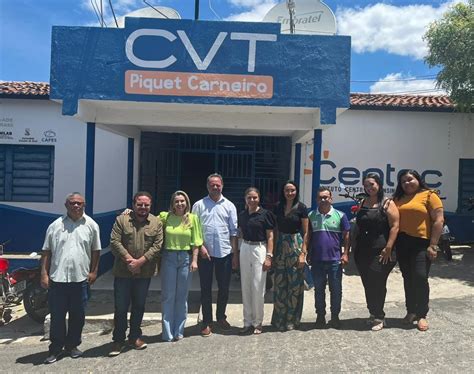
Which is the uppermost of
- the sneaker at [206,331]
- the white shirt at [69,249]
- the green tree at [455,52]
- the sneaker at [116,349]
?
the green tree at [455,52]

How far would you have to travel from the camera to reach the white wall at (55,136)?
32.0ft

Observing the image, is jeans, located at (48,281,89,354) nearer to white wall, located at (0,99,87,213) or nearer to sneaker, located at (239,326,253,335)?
sneaker, located at (239,326,253,335)

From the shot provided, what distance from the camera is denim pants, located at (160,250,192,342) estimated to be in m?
4.46

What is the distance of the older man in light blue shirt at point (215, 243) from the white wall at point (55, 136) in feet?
19.8

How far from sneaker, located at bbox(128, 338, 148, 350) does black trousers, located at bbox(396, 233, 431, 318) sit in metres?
2.83

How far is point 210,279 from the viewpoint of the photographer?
4.71 metres

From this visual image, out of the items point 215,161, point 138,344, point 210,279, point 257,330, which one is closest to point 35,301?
point 138,344

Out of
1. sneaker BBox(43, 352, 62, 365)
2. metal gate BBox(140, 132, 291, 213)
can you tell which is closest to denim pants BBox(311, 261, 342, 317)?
sneaker BBox(43, 352, 62, 365)

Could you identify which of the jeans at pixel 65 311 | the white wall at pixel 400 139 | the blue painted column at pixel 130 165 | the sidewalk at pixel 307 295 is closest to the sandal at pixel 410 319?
the sidewalk at pixel 307 295

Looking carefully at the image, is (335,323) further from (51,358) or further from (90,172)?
(90,172)

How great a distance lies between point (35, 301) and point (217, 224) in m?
2.72

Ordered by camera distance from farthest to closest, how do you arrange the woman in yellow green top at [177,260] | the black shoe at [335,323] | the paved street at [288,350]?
the black shoe at [335,323]
the woman in yellow green top at [177,260]
the paved street at [288,350]

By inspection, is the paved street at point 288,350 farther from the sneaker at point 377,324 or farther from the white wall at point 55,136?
the white wall at point 55,136

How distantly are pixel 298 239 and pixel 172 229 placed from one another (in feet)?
4.39
